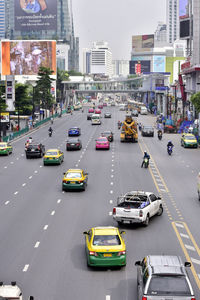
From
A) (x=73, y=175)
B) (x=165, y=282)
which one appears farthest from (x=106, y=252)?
(x=73, y=175)

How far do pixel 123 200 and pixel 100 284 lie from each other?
9.15m

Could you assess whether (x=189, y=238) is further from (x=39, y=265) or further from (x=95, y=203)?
(x=95, y=203)

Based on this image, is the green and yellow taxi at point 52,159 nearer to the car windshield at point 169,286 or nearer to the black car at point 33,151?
the black car at point 33,151

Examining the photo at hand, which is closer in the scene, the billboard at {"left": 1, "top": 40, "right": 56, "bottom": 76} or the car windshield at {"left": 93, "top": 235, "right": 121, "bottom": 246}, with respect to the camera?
the car windshield at {"left": 93, "top": 235, "right": 121, "bottom": 246}

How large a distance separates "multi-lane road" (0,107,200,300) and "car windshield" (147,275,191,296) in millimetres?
2166

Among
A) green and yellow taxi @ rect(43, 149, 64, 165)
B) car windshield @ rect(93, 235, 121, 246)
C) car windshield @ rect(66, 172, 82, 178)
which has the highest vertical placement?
car windshield @ rect(93, 235, 121, 246)

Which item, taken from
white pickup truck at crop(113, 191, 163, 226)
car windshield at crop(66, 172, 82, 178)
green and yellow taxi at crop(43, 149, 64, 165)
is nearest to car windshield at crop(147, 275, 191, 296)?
white pickup truck at crop(113, 191, 163, 226)

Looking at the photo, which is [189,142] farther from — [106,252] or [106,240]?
[106,252]

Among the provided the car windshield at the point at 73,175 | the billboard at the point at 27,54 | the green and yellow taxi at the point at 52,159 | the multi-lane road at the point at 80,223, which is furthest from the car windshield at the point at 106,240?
the billboard at the point at 27,54

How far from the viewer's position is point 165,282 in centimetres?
1409

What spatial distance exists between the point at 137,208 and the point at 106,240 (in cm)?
616

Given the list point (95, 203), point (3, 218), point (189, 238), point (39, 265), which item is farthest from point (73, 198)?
point (39, 265)

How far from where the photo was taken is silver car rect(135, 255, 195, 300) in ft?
45.1

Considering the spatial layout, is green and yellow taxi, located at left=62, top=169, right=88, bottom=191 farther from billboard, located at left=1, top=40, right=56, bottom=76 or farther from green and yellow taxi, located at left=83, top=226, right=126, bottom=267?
billboard, located at left=1, top=40, right=56, bottom=76
